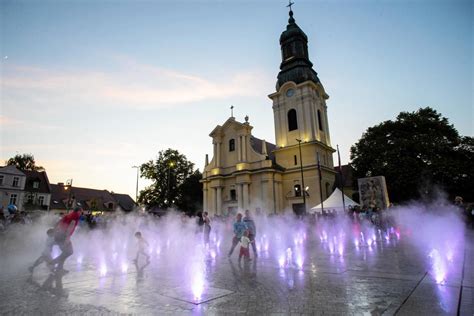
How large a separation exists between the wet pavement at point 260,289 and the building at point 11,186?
148 ft

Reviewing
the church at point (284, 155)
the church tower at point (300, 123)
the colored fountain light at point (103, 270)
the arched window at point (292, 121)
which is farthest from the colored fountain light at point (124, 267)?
the arched window at point (292, 121)

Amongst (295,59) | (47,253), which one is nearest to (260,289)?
(47,253)

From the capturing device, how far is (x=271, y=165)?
36.6m

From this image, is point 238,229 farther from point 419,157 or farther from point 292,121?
point 292,121

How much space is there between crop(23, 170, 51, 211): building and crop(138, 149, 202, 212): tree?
15.9m

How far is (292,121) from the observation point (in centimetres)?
3956

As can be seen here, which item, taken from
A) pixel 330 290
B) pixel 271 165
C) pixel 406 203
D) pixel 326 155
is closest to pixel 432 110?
pixel 406 203

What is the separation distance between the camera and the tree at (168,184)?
2039 inches

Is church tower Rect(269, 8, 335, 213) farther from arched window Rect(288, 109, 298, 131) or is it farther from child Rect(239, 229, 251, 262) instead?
child Rect(239, 229, 251, 262)

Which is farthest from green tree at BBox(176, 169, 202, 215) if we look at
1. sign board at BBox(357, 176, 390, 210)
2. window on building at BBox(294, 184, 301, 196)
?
sign board at BBox(357, 176, 390, 210)

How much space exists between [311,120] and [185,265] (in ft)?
107

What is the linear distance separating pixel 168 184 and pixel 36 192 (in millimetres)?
22185

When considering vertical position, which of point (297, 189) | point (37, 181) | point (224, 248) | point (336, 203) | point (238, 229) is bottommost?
point (224, 248)

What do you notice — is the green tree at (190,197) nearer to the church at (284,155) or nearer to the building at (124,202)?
the church at (284,155)
